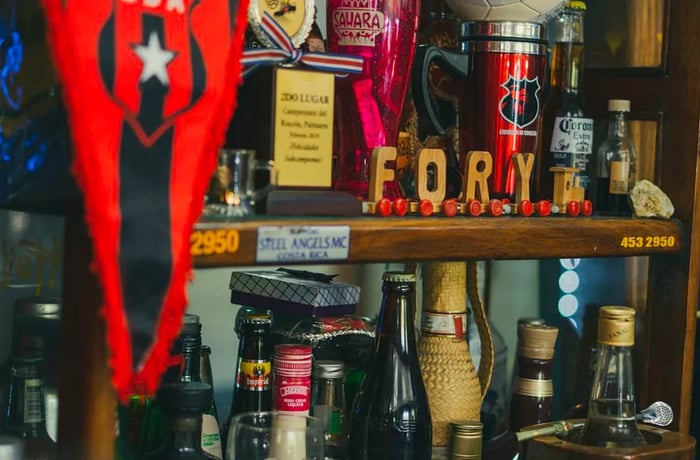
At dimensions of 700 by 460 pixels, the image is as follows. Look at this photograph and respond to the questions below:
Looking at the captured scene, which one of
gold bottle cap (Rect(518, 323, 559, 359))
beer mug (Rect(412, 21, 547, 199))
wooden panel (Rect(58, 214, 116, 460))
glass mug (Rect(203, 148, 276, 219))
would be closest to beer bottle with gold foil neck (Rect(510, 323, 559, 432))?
gold bottle cap (Rect(518, 323, 559, 359))

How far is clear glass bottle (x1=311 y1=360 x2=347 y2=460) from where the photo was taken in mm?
1370

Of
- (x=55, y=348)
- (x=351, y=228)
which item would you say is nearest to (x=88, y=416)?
(x=55, y=348)

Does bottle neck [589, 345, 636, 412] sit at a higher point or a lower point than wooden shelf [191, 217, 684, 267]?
lower

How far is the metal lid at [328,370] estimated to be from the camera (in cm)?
137

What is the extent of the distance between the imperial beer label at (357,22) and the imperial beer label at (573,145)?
1.11 ft

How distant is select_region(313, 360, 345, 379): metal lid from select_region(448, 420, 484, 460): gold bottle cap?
0.15 m

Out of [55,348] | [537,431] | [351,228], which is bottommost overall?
[537,431]

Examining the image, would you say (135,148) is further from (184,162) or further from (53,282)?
(53,282)

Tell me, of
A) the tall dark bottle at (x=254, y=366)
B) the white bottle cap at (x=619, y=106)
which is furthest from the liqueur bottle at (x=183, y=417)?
the white bottle cap at (x=619, y=106)

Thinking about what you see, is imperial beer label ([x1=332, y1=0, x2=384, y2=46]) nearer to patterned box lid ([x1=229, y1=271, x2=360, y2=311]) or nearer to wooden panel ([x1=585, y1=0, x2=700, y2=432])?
patterned box lid ([x1=229, y1=271, x2=360, y2=311])

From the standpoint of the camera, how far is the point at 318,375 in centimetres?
137

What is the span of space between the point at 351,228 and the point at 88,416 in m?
0.31

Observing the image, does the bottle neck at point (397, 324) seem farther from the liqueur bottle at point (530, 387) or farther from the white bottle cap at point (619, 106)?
the white bottle cap at point (619, 106)

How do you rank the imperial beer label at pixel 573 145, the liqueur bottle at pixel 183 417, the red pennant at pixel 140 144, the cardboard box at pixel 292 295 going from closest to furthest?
the red pennant at pixel 140 144, the liqueur bottle at pixel 183 417, the cardboard box at pixel 292 295, the imperial beer label at pixel 573 145
